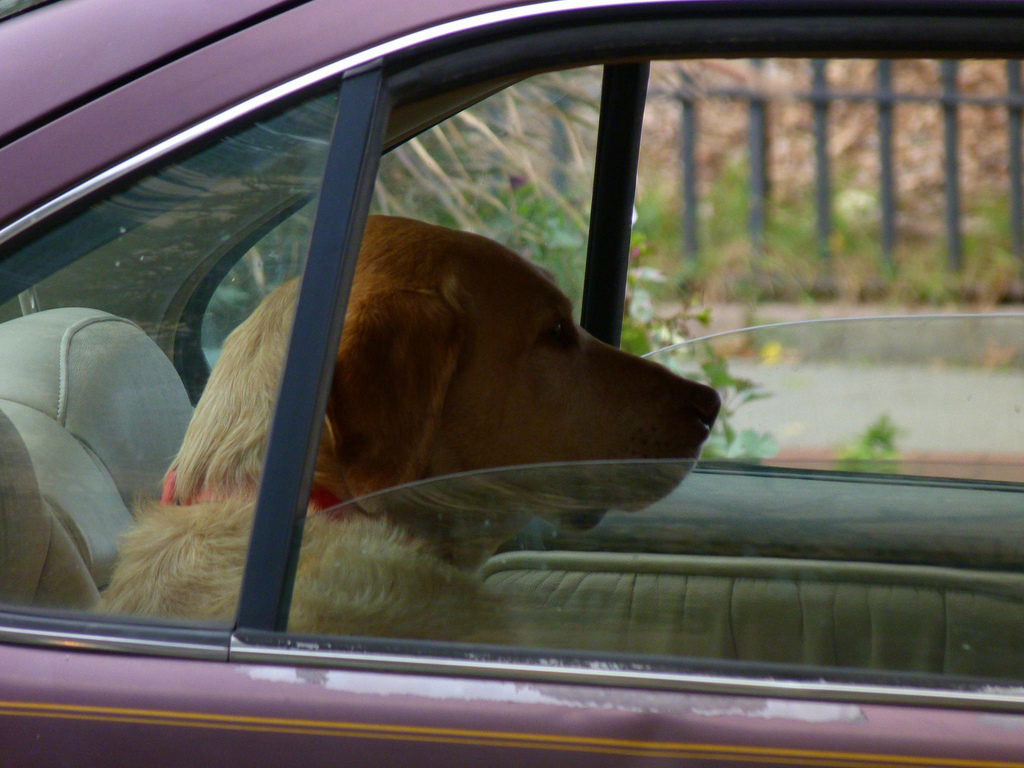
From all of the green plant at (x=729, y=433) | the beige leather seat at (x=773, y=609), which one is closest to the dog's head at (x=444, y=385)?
the beige leather seat at (x=773, y=609)

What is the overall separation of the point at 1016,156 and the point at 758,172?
6.18 ft

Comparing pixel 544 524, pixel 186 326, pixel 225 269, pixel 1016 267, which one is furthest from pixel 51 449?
pixel 1016 267

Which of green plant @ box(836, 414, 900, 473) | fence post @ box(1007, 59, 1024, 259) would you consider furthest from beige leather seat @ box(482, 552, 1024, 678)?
fence post @ box(1007, 59, 1024, 259)

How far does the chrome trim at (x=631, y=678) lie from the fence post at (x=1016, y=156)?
824cm

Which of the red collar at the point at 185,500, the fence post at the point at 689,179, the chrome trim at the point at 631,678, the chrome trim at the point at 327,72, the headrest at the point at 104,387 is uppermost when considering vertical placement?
the fence post at the point at 689,179

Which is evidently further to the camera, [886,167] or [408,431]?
[886,167]

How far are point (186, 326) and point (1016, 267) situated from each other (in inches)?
321

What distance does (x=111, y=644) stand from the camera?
1201 mm

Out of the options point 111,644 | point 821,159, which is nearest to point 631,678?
point 111,644

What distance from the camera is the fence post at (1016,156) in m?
8.48

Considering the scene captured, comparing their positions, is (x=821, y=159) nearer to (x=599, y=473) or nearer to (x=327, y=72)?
(x=599, y=473)

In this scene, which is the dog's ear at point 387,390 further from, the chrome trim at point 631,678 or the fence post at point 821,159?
the fence post at point 821,159

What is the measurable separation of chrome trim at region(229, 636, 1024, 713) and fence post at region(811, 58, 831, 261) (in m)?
7.73

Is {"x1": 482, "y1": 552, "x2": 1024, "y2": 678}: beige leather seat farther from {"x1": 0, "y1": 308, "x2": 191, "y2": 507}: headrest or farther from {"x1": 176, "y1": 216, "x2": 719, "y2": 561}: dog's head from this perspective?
{"x1": 0, "y1": 308, "x2": 191, "y2": 507}: headrest
